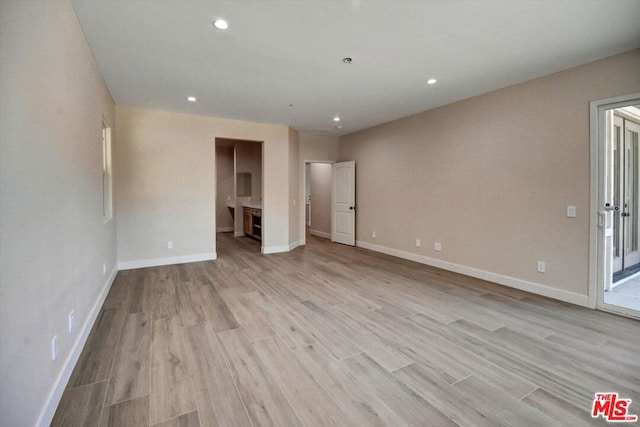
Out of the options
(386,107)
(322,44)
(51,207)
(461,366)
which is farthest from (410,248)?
(51,207)

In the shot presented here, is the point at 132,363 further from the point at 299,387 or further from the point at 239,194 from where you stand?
the point at 239,194

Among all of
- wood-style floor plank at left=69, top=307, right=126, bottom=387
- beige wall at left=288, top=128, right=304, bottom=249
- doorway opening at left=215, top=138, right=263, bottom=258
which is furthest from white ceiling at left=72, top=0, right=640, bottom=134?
doorway opening at left=215, top=138, right=263, bottom=258

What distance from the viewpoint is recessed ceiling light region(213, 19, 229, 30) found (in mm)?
2422

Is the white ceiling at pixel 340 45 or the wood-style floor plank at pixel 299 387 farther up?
the white ceiling at pixel 340 45

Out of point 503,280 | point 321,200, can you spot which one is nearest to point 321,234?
point 321,200

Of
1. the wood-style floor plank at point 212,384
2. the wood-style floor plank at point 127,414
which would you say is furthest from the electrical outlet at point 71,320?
the wood-style floor plank at point 212,384

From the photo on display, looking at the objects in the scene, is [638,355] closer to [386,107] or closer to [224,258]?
[386,107]

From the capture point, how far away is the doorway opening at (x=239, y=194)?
25.1 feet

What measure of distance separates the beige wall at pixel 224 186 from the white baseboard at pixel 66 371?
6.12 metres

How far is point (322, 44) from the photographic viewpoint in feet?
9.20

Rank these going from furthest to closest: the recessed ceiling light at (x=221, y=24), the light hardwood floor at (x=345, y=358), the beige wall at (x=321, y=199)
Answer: the beige wall at (x=321, y=199), the recessed ceiling light at (x=221, y=24), the light hardwood floor at (x=345, y=358)

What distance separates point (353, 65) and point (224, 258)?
410 cm

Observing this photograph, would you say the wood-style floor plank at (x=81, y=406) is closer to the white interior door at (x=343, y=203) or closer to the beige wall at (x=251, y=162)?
the white interior door at (x=343, y=203)

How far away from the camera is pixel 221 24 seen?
2.46m
